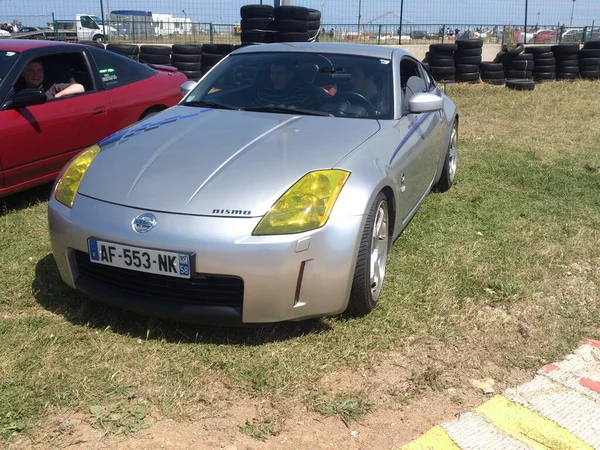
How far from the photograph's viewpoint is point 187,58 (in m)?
12.5

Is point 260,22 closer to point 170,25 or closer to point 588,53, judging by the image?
point 588,53

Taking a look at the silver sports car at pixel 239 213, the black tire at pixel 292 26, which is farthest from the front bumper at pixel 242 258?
the black tire at pixel 292 26

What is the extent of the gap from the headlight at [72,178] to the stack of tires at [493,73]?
40.7 feet

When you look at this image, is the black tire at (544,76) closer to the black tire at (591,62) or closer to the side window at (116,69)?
the black tire at (591,62)

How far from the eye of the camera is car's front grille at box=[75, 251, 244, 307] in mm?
2715

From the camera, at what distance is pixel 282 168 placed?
2.98 m

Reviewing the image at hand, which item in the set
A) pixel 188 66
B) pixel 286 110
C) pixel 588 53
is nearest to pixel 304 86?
pixel 286 110

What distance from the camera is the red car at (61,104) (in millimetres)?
4566

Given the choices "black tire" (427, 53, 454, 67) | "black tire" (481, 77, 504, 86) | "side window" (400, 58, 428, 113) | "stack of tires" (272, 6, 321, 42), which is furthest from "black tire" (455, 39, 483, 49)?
"side window" (400, 58, 428, 113)

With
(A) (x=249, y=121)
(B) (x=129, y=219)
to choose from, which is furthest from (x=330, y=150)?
(B) (x=129, y=219)

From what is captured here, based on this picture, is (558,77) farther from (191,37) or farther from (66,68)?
(66,68)

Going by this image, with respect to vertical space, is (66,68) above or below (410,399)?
above

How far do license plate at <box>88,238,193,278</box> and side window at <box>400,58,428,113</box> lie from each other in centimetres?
201

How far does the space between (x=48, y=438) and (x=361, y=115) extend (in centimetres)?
254
